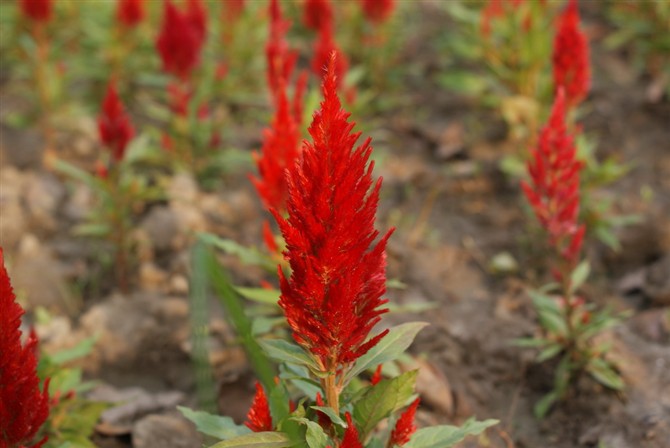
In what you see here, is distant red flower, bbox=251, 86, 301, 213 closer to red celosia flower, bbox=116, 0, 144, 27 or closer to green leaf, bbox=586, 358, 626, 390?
green leaf, bbox=586, 358, 626, 390

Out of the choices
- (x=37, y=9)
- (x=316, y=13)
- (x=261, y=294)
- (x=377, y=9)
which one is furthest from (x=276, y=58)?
(x=377, y=9)

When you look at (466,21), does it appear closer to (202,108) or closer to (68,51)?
(202,108)

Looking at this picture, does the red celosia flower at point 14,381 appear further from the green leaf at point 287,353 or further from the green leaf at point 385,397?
the green leaf at point 385,397

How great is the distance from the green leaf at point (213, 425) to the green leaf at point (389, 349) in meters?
0.39

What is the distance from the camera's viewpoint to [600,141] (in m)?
5.59

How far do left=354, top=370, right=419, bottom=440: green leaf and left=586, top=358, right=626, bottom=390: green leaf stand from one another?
1.42 m

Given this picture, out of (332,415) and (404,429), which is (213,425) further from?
(404,429)

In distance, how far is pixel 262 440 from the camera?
2232 mm

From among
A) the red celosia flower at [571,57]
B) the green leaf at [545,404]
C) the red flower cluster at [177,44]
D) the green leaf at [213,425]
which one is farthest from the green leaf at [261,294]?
the red flower cluster at [177,44]

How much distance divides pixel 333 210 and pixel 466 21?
4.60 m

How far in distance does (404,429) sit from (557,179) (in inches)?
54.3

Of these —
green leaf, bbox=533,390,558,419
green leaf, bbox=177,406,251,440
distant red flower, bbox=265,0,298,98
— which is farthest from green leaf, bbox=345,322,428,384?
distant red flower, bbox=265,0,298,98

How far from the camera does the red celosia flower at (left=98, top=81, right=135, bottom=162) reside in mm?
4184

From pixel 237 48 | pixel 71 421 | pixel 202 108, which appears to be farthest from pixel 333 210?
pixel 237 48
